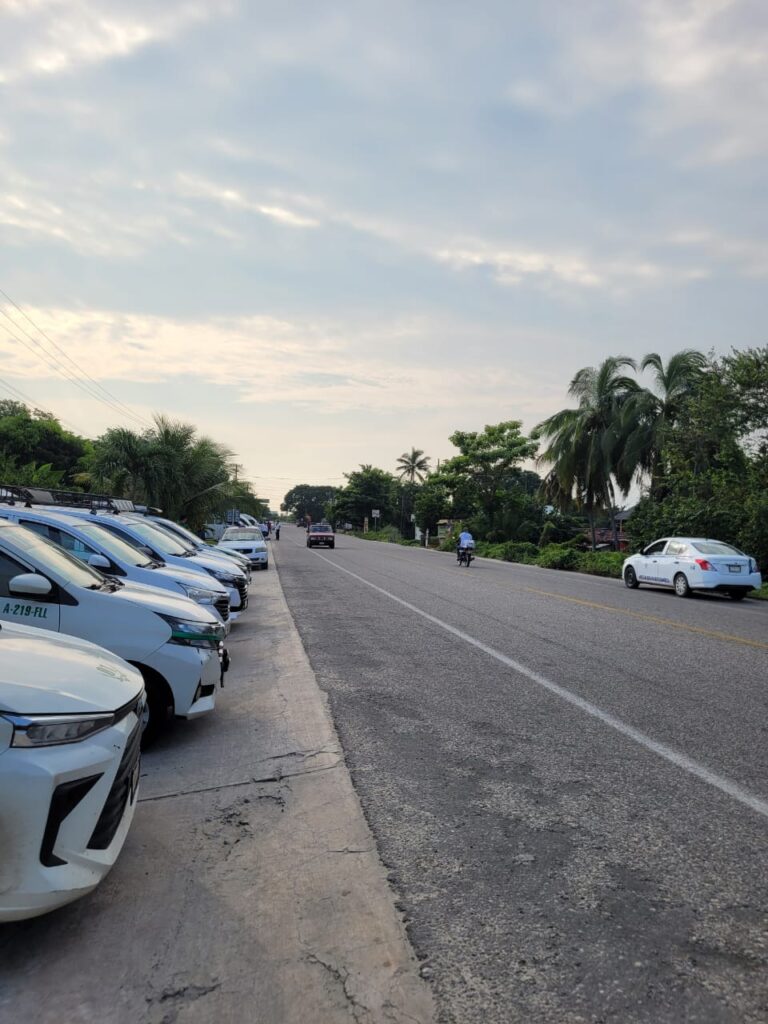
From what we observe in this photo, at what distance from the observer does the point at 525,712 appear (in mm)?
6281

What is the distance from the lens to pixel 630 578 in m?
21.6

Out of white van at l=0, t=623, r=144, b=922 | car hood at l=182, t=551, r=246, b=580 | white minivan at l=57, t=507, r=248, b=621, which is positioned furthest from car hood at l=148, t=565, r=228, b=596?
white van at l=0, t=623, r=144, b=922

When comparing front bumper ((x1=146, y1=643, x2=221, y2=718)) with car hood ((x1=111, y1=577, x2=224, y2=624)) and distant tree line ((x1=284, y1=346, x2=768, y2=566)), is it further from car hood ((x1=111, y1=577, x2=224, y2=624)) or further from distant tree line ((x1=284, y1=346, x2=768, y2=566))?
distant tree line ((x1=284, y1=346, x2=768, y2=566))

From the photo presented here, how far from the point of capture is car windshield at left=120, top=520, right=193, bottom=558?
A: 11141 millimetres

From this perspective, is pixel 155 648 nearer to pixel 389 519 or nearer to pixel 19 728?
pixel 19 728

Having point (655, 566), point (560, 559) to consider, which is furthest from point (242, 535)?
point (560, 559)

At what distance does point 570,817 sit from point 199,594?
5.44 metres

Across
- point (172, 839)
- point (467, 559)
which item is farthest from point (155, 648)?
point (467, 559)

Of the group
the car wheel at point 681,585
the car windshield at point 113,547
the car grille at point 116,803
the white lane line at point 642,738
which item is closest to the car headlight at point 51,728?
the car grille at point 116,803

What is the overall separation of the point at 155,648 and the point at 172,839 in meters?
1.77

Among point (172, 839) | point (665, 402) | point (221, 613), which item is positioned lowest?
point (172, 839)

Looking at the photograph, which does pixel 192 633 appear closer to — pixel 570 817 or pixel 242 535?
pixel 570 817

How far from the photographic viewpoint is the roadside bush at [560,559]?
3246 cm

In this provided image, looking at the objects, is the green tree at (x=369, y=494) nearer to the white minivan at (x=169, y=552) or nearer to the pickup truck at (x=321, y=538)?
the pickup truck at (x=321, y=538)
